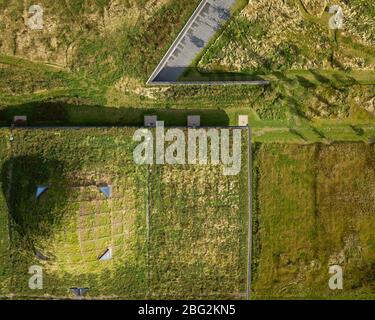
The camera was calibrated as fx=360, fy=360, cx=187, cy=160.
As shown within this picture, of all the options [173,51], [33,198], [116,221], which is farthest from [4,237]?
[173,51]

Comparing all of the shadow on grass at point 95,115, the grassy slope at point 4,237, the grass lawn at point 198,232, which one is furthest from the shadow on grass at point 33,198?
the grass lawn at point 198,232

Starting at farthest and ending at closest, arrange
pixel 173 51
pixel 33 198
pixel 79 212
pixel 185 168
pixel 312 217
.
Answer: pixel 312 217 → pixel 173 51 → pixel 185 168 → pixel 33 198 → pixel 79 212

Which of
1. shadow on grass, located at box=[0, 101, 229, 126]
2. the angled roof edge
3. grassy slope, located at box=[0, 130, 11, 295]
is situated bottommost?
grassy slope, located at box=[0, 130, 11, 295]

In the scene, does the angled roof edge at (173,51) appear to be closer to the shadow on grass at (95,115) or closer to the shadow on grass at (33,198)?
the shadow on grass at (95,115)

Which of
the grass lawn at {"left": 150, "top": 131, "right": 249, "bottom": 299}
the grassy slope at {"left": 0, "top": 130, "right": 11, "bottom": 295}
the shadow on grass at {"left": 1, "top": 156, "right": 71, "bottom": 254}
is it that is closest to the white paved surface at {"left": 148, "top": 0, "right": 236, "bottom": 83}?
the grass lawn at {"left": 150, "top": 131, "right": 249, "bottom": 299}

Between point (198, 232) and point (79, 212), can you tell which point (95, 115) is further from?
point (198, 232)

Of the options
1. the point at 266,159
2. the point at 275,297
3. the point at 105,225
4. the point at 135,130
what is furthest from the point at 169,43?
the point at 275,297

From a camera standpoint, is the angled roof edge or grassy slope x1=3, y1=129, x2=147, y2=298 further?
the angled roof edge

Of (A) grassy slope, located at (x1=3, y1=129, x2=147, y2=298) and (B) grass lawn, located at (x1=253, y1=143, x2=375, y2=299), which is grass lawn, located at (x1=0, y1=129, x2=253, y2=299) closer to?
(A) grassy slope, located at (x1=3, y1=129, x2=147, y2=298)
